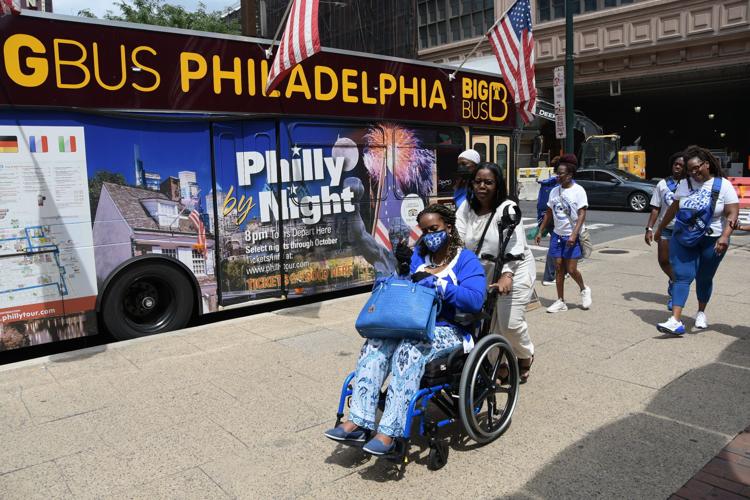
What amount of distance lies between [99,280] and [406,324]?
375 cm

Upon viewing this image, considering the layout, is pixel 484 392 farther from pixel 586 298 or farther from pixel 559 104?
pixel 559 104

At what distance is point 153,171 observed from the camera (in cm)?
601

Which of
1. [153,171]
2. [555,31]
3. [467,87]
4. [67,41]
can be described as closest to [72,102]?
[67,41]

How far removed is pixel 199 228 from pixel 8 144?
1.89m

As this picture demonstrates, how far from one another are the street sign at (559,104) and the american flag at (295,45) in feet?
34.0

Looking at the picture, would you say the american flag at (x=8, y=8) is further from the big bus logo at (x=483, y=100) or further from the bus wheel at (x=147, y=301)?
the big bus logo at (x=483, y=100)

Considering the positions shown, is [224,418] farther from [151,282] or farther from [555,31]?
[555,31]

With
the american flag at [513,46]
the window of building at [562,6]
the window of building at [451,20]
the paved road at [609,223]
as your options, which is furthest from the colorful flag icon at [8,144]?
the window of building at [451,20]

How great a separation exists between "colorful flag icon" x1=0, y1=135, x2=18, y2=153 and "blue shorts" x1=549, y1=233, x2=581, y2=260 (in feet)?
18.3

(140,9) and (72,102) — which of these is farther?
(140,9)

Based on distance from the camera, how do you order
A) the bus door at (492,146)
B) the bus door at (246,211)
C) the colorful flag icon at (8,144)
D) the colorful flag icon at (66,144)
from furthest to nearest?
the bus door at (492,146) < the bus door at (246,211) < the colorful flag icon at (66,144) < the colorful flag icon at (8,144)

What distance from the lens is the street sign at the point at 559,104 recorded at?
15523 millimetres

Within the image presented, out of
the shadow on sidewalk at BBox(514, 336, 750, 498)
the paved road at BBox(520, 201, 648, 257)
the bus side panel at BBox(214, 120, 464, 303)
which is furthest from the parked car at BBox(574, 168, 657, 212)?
the shadow on sidewalk at BBox(514, 336, 750, 498)


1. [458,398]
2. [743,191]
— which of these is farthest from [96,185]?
[743,191]
